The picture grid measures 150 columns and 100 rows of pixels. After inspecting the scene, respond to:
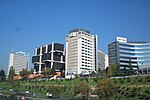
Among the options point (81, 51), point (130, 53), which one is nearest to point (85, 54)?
point (81, 51)

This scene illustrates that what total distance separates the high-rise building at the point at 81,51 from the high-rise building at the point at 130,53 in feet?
39.4

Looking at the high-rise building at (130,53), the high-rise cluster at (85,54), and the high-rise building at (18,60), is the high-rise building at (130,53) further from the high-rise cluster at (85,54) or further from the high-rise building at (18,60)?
the high-rise building at (18,60)

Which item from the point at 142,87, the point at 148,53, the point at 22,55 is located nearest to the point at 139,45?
the point at 148,53

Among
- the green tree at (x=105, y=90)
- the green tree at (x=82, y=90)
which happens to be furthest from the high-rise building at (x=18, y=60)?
the green tree at (x=105, y=90)

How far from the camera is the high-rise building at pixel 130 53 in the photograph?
422 ft

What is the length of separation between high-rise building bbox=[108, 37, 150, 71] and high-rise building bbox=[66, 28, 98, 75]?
12.0 metres

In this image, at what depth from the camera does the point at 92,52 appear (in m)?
140

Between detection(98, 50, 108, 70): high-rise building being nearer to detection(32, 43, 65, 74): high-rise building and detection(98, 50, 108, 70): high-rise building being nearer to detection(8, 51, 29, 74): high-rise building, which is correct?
detection(32, 43, 65, 74): high-rise building

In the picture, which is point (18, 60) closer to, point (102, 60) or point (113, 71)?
point (102, 60)

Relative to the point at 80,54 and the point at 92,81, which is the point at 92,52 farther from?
the point at 92,81

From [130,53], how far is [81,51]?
2741 centimetres

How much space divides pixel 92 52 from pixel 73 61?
46.8ft

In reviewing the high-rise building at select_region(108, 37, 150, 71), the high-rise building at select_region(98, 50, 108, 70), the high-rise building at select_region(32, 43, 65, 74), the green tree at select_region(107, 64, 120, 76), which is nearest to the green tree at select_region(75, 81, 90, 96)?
the green tree at select_region(107, 64, 120, 76)

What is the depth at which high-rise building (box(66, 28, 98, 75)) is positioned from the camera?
131375 mm
